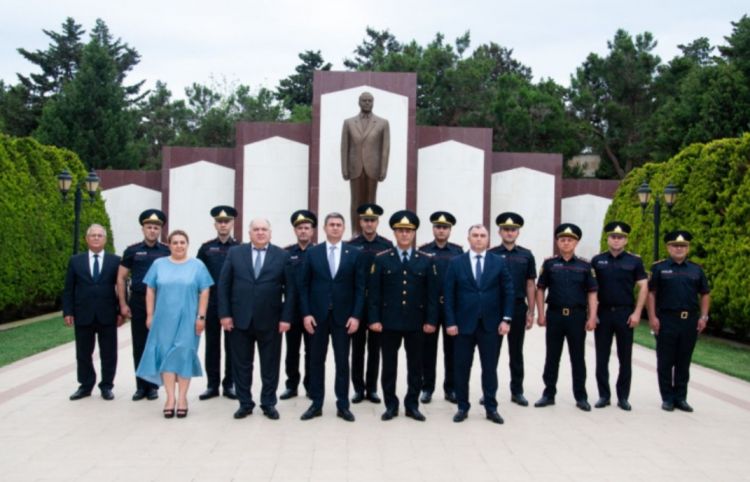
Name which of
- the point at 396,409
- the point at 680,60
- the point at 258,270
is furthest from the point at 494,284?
the point at 680,60

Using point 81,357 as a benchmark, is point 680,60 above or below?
above

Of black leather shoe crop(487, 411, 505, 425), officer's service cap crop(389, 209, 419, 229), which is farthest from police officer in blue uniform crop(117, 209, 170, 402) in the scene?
black leather shoe crop(487, 411, 505, 425)

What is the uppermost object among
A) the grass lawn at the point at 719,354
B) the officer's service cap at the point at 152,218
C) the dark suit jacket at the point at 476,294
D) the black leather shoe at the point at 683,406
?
the officer's service cap at the point at 152,218

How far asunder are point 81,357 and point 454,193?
45.0 feet

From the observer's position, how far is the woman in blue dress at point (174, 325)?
593 centimetres

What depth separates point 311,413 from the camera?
5.95m

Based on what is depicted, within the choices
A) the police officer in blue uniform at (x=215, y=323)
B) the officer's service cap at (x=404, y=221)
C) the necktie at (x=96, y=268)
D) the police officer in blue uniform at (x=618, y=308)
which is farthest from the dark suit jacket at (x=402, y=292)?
the necktie at (x=96, y=268)

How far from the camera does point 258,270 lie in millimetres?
6059

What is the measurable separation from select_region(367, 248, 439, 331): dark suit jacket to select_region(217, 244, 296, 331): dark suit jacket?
700 millimetres

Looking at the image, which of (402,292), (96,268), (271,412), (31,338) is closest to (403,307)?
(402,292)

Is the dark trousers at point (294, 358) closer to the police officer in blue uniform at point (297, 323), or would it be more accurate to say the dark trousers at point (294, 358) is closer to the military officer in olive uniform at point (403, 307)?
the police officer in blue uniform at point (297, 323)

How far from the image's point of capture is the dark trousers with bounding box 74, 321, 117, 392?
6672 millimetres

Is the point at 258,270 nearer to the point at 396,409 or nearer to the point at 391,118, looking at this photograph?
the point at 396,409

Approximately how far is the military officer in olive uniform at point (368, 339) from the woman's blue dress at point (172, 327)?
1.43 m
